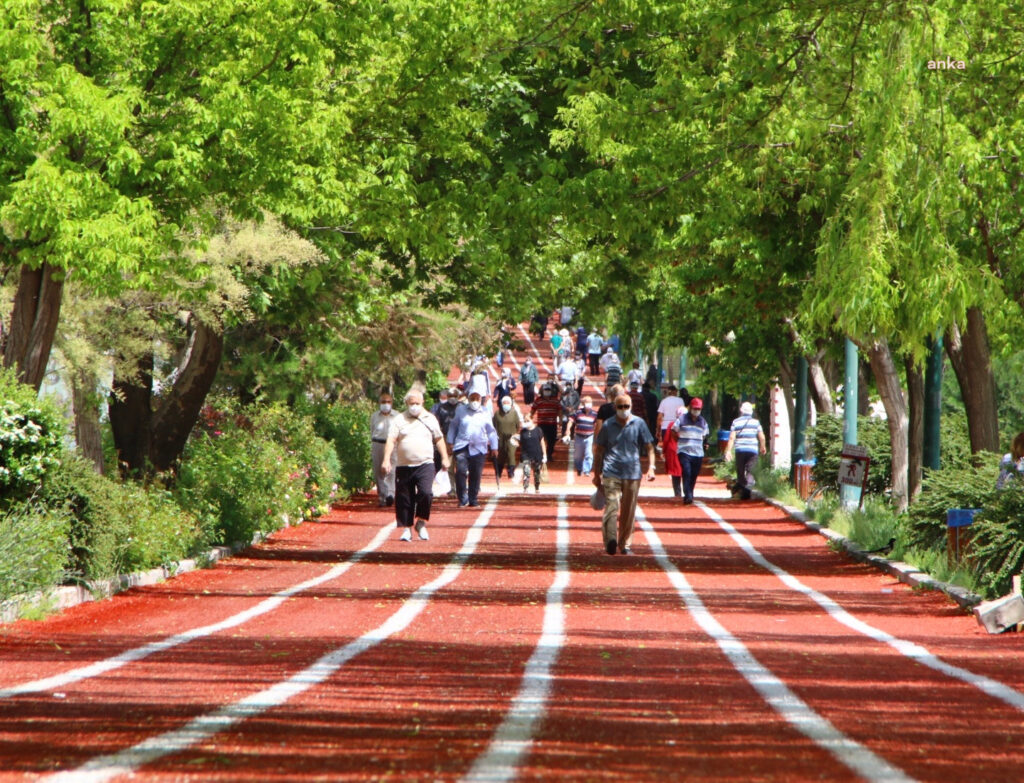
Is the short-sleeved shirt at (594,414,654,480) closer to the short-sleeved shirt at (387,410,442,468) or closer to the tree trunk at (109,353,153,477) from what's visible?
the short-sleeved shirt at (387,410,442,468)

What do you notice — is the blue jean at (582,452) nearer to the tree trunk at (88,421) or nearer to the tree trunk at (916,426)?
the tree trunk at (916,426)

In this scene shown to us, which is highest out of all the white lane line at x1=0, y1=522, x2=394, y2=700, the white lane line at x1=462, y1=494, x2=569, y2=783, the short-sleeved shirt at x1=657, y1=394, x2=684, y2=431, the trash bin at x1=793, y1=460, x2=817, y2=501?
the short-sleeved shirt at x1=657, y1=394, x2=684, y2=431

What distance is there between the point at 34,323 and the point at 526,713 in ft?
31.5

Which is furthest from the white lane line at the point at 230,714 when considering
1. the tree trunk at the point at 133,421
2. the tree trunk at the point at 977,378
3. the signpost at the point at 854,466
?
the signpost at the point at 854,466

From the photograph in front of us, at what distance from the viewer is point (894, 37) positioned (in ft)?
48.7

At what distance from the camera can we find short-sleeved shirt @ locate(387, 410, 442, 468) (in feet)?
68.0

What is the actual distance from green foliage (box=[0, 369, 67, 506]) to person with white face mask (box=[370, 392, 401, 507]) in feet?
38.9

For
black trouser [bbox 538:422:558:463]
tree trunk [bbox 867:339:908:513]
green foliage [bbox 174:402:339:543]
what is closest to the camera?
green foliage [bbox 174:402:339:543]

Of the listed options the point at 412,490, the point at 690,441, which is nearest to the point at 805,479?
the point at 690,441

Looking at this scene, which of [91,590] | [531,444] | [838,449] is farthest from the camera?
[531,444]

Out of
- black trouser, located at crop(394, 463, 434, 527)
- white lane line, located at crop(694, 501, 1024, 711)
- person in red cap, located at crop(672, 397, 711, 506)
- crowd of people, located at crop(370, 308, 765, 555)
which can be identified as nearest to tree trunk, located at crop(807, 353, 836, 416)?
crowd of people, located at crop(370, 308, 765, 555)

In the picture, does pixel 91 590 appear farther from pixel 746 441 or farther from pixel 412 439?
pixel 746 441

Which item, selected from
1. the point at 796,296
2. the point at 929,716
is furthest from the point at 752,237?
the point at 929,716

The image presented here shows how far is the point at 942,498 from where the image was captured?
18.6 m
